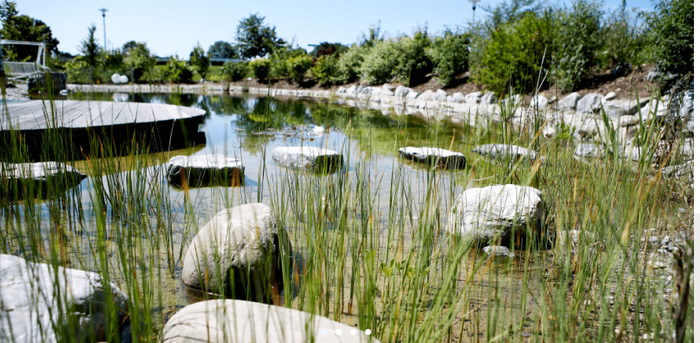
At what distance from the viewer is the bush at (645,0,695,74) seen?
4.42 meters

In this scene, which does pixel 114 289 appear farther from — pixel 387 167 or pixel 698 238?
pixel 387 167

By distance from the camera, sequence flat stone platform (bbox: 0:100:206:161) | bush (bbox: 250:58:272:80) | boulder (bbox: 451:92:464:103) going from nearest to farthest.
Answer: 1. flat stone platform (bbox: 0:100:206:161)
2. boulder (bbox: 451:92:464:103)
3. bush (bbox: 250:58:272:80)

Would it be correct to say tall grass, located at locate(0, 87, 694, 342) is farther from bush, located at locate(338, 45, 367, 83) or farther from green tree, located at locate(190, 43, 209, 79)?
green tree, located at locate(190, 43, 209, 79)

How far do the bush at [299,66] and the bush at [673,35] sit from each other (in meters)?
12.7

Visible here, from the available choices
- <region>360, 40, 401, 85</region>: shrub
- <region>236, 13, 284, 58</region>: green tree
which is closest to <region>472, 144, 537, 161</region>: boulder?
<region>360, 40, 401, 85</region>: shrub

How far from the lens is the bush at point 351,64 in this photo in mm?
15427

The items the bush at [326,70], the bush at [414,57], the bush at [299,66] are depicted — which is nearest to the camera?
the bush at [414,57]

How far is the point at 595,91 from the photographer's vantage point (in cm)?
721

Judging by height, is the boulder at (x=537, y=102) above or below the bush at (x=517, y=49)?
below

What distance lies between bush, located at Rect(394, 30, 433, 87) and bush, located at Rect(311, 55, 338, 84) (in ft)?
11.6

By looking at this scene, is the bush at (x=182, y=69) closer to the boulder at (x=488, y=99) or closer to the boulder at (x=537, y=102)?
the boulder at (x=488, y=99)

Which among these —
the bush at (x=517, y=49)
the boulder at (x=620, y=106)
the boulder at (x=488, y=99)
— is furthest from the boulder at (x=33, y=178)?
the boulder at (x=488, y=99)

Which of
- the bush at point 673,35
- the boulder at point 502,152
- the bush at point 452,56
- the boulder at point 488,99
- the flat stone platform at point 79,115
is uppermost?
the bush at point 452,56

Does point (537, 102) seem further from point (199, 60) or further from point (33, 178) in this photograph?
point (199, 60)
